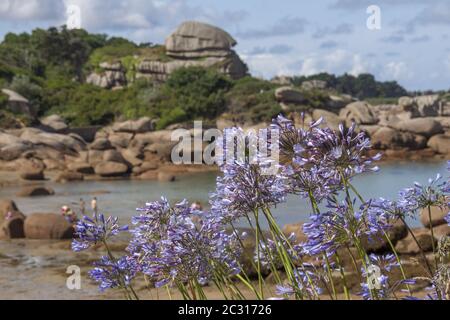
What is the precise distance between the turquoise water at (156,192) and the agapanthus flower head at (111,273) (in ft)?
79.3

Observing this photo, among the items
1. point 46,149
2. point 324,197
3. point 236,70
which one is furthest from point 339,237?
point 236,70

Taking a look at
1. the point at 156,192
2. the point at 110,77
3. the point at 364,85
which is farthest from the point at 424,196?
the point at 364,85

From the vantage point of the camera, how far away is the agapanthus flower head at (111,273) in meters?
3.06

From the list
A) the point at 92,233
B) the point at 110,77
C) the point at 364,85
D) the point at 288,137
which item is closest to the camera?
the point at 288,137

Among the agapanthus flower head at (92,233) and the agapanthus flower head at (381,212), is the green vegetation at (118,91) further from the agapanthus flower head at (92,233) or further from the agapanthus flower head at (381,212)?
the agapanthus flower head at (381,212)

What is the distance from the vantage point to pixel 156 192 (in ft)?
126

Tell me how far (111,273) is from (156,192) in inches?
1396

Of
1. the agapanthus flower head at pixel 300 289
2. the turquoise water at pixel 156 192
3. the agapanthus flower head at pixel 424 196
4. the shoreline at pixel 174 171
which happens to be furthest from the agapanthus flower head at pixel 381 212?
the shoreline at pixel 174 171

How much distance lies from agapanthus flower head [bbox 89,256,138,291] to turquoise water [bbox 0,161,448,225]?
24179 millimetres

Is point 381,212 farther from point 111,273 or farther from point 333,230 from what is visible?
point 111,273

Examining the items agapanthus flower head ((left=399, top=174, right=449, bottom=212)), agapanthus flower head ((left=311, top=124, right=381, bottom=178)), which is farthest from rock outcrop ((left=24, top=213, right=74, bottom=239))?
agapanthus flower head ((left=311, top=124, right=381, bottom=178))

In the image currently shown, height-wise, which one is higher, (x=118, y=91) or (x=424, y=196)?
(x=118, y=91)
